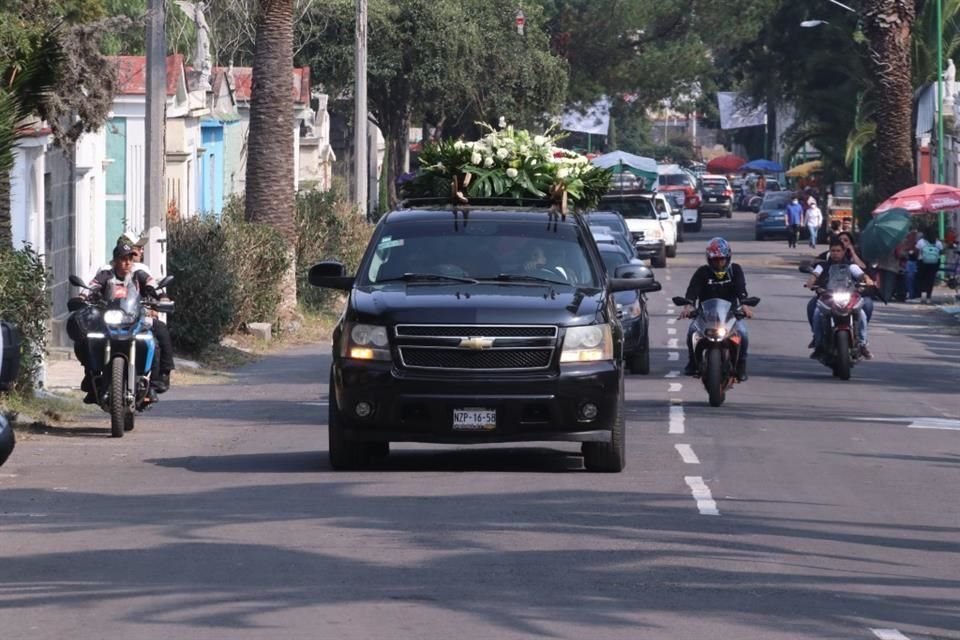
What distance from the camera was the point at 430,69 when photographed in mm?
54375

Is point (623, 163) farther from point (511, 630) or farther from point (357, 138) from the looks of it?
point (511, 630)

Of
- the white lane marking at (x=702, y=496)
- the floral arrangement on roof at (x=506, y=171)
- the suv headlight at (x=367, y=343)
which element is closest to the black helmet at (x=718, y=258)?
the floral arrangement on roof at (x=506, y=171)

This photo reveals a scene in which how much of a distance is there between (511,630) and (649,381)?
14.7 metres

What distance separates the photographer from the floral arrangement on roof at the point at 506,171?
17.0 m

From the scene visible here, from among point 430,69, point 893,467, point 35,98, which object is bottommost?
point 893,467

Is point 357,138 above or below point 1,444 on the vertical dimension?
above

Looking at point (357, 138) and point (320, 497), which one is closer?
point (320, 497)

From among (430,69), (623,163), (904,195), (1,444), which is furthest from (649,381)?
(623,163)

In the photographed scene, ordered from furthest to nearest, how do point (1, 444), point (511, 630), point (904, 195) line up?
1. point (904, 195)
2. point (1, 444)
3. point (511, 630)

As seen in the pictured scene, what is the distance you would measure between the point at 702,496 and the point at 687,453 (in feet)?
8.85

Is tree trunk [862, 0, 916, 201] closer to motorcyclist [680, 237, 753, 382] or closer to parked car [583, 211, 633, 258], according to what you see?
parked car [583, 211, 633, 258]

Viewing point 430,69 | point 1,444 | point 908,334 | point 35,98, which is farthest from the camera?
point 430,69

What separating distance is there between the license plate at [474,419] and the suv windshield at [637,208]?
36.7 m

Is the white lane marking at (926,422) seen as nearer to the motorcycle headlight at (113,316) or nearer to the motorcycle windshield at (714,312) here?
the motorcycle windshield at (714,312)
